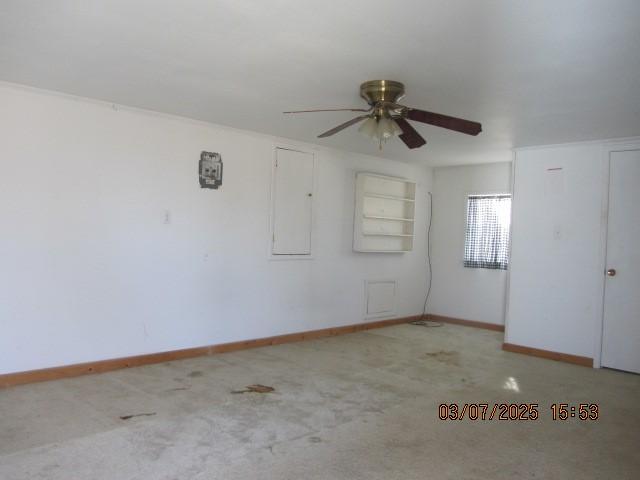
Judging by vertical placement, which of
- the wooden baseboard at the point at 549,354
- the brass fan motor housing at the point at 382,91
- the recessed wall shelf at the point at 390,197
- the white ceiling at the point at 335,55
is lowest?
the wooden baseboard at the point at 549,354

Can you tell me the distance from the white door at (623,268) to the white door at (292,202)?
311cm

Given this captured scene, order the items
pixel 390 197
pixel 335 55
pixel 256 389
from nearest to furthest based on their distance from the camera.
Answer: pixel 335 55 → pixel 256 389 → pixel 390 197

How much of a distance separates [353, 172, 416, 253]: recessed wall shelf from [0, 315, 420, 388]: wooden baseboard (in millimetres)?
1139

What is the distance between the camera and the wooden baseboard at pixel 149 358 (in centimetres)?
370

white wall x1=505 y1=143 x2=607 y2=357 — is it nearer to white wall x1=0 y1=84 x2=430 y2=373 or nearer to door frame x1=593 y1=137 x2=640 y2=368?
door frame x1=593 y1=137 x2=640 y2=368

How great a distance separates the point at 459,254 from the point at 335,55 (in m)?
4.75

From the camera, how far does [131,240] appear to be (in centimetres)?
423

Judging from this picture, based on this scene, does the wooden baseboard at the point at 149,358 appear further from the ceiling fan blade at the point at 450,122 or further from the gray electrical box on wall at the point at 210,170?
the ceiling fan blade at the point at 450,122

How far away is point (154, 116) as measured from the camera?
435cm

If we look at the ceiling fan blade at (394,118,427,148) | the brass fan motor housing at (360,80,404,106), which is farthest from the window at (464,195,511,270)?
the brass fan motor housing at (360,80,404,106)

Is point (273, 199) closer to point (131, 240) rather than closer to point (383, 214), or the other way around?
point (131, 240)

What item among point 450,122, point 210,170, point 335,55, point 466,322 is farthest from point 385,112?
point 466,322

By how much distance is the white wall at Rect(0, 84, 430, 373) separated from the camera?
3.69 metres

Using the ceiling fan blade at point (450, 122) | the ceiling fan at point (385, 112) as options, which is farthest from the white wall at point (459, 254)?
the ceiling fan blade at point (450, 122)
